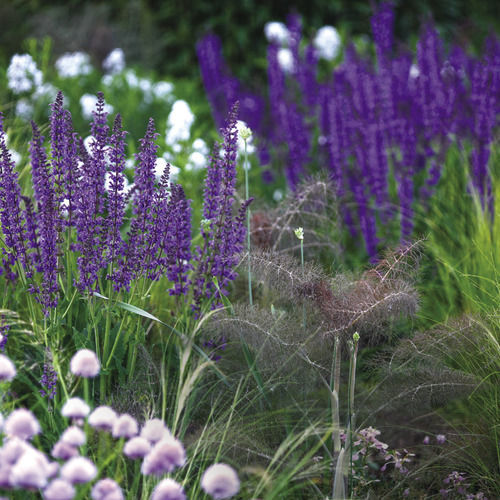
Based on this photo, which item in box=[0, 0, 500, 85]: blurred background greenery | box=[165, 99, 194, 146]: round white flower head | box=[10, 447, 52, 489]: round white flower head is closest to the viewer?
box=[10, 447, 52, 489]: round white flower head

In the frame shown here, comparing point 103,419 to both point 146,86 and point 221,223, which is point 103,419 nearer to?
point 221,223

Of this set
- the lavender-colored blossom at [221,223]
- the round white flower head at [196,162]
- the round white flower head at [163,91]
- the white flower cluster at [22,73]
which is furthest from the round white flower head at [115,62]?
the lavender-colored blossom at [221,223]

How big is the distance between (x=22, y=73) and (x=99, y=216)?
10.1ft

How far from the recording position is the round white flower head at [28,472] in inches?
51.3

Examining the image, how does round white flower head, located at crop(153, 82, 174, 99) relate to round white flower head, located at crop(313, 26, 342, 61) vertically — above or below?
below

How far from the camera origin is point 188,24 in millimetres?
9086

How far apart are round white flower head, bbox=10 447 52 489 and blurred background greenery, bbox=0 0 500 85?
7866 millimetres

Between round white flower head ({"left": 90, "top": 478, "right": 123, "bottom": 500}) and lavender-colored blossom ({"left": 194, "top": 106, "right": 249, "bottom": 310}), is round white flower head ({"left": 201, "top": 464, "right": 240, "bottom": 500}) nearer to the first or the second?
round white flower head ({"left": 90, "top": 478, "right": 123, "bottom": 500})

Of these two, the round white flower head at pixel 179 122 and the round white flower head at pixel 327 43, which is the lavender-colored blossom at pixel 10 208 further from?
the round white flower head at pixel 327 43

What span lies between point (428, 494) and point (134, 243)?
1441 mm

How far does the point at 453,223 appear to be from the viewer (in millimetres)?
3943

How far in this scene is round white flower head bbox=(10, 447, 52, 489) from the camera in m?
1.30

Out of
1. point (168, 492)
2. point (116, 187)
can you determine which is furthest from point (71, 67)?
point (168, 492)

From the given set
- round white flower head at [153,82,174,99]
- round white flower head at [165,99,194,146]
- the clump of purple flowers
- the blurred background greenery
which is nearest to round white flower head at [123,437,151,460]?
the clump of purple flowers
